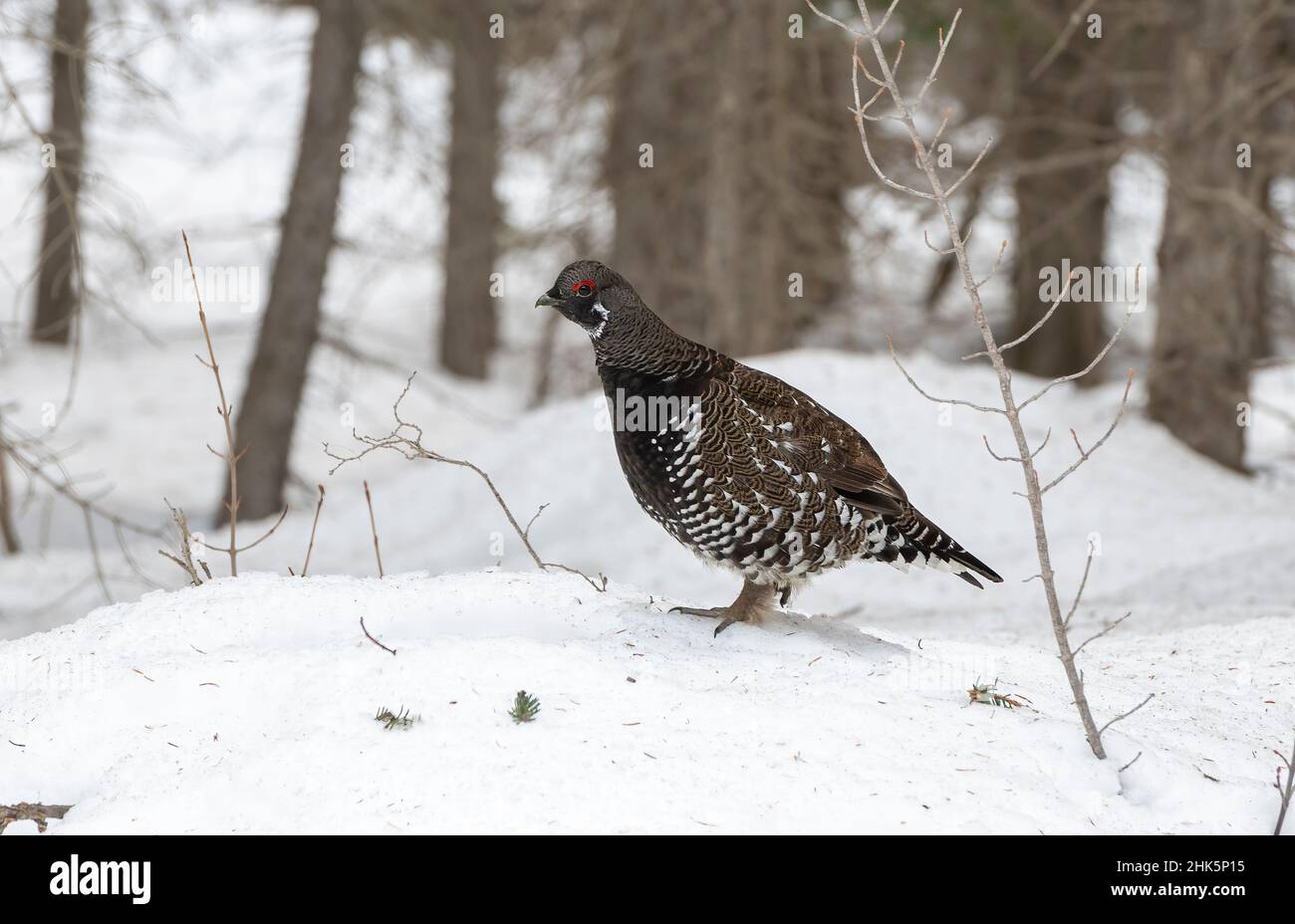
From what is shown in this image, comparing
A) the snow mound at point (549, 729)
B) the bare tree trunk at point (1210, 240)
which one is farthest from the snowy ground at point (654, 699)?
the bare tree trunk at point (1210, 240)

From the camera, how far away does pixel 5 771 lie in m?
3.46

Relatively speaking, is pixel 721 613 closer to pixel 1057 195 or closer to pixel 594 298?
pixel 594 298

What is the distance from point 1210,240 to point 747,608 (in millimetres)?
6625

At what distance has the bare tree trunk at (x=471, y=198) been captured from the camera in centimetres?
1541

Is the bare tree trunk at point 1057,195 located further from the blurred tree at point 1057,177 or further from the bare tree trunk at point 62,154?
the bare tree trunk at point 62,154

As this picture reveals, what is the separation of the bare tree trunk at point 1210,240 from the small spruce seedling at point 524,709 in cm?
732

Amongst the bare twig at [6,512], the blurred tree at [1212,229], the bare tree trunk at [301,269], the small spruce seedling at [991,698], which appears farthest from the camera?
the bare tree trunk at [301,269]

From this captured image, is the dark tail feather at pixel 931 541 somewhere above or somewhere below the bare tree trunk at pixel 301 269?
below

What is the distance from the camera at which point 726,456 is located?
4.27 metres

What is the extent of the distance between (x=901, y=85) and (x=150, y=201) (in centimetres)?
1723

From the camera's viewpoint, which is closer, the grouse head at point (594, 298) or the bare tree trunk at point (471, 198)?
A: the grouse head at point (594, 298)

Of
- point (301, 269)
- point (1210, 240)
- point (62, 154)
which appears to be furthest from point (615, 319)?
point (62, 154)

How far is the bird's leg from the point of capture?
454 cm

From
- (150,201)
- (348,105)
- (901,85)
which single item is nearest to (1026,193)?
(901,85)
